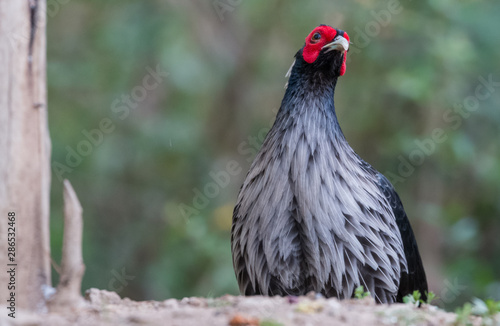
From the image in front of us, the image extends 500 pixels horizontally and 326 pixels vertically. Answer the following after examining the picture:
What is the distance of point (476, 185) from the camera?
984 centimetres

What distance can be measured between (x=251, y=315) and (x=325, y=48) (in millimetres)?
2410

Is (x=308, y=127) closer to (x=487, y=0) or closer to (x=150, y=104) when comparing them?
(x=487, y=0)

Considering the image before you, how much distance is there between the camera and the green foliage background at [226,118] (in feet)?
28.7

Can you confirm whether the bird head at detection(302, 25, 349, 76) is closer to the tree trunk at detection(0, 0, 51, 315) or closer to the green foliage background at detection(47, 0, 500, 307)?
the tree trunk at detection(0, 0, 51, 315)

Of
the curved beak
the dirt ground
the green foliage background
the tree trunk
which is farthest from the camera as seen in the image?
the green foliage background

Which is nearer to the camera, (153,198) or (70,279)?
(70,279)

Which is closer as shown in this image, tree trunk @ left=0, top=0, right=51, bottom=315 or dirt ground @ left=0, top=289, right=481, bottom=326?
dirt ground @ left=0, top=289, right=481, bottom=326

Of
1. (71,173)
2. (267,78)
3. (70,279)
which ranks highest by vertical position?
(267,78)

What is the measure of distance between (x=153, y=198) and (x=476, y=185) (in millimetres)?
4914

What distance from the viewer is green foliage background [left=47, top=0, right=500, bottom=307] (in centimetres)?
876

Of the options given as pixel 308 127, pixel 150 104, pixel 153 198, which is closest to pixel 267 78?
pixel 150 104

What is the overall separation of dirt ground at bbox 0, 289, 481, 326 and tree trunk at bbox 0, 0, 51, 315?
26cm

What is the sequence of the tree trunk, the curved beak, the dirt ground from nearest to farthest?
the dirt ground → the tree trunk → the curved beak

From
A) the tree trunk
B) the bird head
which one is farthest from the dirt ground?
the bird head
